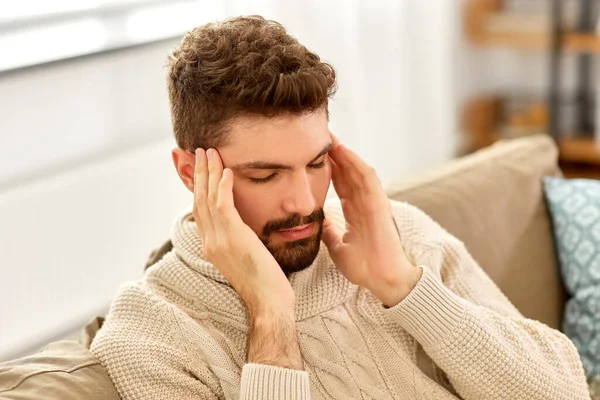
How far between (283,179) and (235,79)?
184mm

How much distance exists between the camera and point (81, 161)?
A: 262cm

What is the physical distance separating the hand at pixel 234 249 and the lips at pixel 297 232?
0.19 feet

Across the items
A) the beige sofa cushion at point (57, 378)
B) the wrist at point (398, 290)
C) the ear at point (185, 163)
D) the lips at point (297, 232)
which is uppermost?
the ear at point (185, 163)

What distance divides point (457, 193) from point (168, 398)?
933mm

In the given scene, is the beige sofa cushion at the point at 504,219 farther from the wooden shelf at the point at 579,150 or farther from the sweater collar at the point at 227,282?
the wooden shelf at the point at 579,150

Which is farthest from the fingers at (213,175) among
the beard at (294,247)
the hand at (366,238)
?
the hand at (366,238)

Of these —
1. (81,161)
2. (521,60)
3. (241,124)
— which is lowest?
(521,60)

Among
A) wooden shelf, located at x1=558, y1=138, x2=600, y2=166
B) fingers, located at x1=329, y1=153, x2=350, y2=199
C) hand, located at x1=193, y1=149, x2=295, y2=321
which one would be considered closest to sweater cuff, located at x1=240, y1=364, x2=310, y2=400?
hand, located at x1=193, y1=149, x2=295, y2=321

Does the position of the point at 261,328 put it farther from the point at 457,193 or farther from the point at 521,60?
the point at 521,60

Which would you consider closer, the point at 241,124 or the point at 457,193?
Answer: the point at 241,124

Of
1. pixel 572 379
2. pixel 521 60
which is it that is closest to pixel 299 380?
pixel 572 379

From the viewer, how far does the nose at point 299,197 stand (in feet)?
5.21

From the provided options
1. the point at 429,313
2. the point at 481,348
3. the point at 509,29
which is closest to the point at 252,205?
the point at 429,313

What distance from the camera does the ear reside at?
1.65 metres
